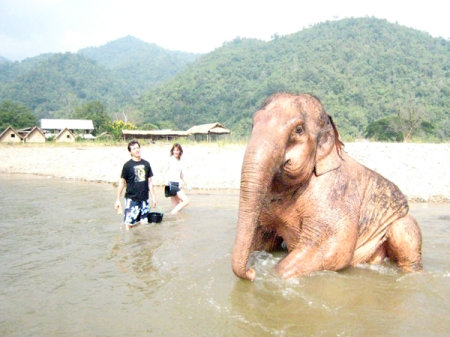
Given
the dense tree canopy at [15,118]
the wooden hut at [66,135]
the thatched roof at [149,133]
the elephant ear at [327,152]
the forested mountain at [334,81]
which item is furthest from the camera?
the forested mountain at [334,81]

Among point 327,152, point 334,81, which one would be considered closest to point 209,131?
point 327,152

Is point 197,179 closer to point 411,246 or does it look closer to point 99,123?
point 411,246

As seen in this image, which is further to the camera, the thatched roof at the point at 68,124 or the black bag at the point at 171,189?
the thatched roof at the point at 68,124

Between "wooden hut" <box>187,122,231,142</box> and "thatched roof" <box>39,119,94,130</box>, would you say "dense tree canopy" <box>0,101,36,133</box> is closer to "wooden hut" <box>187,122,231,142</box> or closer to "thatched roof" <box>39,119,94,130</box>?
"thatched roof" <box>39,119,94,130</box>

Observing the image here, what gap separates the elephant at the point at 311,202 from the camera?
3609 millimetres

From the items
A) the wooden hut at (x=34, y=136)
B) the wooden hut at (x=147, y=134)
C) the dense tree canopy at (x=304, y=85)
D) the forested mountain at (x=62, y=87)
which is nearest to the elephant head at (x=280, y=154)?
the wooden hut at (x=147, y=134)

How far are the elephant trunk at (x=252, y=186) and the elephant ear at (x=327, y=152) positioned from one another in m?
A: 0.81

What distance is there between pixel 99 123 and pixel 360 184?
73362 millimetres

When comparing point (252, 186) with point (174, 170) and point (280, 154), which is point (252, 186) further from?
→ point (174, 170)

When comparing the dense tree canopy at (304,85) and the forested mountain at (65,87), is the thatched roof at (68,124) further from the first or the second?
the forested mountain at (65,87)

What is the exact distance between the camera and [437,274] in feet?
15.8

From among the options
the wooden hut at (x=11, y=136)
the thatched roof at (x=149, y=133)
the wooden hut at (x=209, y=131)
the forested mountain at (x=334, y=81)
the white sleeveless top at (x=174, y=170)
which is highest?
the forested mountain at (x=334, y=81)

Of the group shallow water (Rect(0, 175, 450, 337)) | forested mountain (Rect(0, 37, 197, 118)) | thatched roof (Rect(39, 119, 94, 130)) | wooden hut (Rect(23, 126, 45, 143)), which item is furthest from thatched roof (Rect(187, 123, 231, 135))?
forested mountain (Rect(0, 37, 197, 118))

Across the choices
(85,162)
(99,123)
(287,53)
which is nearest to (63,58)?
(287,53)
